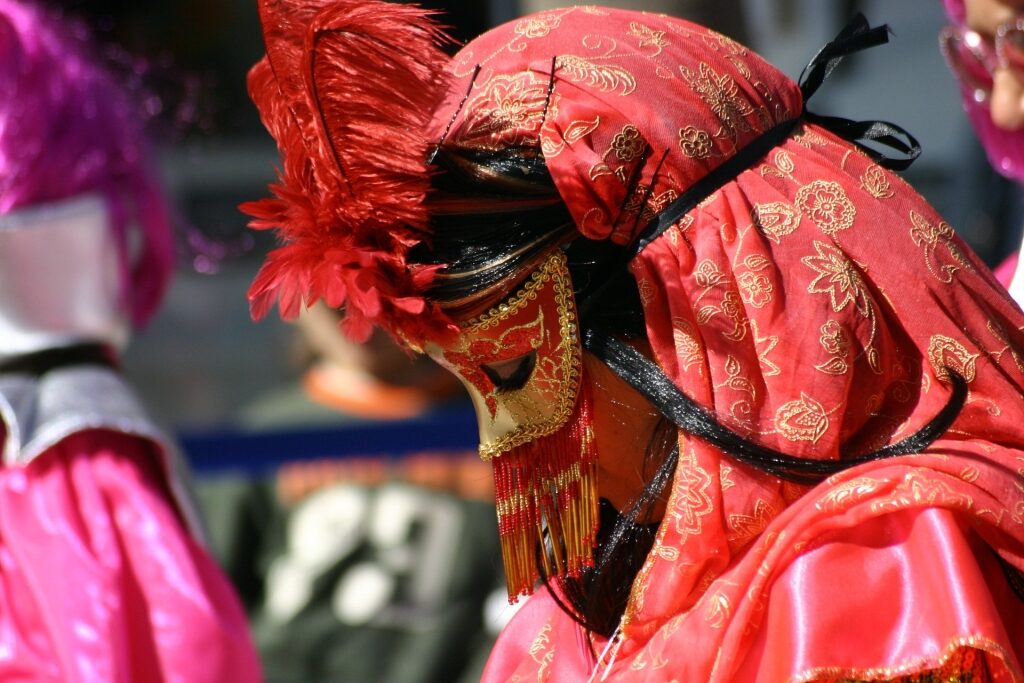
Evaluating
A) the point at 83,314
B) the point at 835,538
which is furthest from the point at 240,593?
the point at 835,538

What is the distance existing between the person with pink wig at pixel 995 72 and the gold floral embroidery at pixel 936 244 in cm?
34

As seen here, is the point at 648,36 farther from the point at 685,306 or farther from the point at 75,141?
the point at 75,141

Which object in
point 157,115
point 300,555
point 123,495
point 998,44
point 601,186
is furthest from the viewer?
point 300,555

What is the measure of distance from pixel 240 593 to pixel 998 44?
276 centimetres

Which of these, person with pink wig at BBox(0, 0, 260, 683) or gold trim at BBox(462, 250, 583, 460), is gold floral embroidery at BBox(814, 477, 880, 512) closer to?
gold trim at BBox(462, 250, 583, 460)

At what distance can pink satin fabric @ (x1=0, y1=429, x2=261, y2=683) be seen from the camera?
1.99 metres

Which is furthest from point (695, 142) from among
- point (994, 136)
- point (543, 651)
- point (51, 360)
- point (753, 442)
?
point (51, 360)

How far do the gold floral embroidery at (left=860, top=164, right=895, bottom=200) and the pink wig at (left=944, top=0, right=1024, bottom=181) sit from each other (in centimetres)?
59

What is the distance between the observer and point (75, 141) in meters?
2.21

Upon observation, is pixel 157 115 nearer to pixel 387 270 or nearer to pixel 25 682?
pixel 25 682

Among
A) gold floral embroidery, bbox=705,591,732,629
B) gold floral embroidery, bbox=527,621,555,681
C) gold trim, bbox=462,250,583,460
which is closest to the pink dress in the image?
gold floral embroidery, bbox=527,621,555,681

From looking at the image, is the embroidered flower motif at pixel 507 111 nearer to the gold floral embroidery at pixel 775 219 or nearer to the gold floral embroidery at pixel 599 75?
the gold floral embroidery at pixel 599 75

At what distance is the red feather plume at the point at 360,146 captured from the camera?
1.21m

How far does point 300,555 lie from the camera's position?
12.0ft
